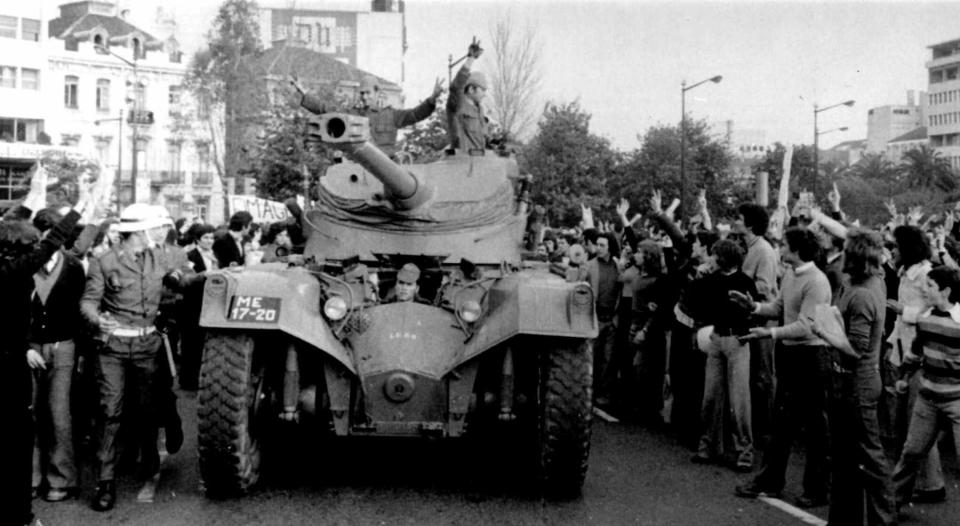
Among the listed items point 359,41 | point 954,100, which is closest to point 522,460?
point 359,41

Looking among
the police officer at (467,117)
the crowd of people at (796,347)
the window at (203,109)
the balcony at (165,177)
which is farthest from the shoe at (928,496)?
the balcony at (165,177)

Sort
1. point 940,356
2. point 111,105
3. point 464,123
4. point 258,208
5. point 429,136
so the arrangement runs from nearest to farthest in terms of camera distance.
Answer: point 940,356 → point 464,123 → point 258,208 → point 429,136 → point 111,105

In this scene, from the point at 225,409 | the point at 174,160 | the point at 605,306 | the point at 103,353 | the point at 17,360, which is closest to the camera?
the point at 17,360

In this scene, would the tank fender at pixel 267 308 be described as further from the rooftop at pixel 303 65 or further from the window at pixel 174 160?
the window at pixel 174 160

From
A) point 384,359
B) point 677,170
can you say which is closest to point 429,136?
point 677,170

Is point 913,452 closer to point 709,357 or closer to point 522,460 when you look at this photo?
point 709,357

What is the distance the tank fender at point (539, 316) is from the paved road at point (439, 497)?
106 centimetres

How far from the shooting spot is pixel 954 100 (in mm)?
83312

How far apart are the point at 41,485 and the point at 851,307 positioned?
5508mm

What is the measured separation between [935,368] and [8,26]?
183 feet

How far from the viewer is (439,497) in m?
7.89

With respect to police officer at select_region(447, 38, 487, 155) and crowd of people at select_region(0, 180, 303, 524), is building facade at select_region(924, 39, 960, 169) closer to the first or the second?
police officer at select_region(447, 38, 487, 155)

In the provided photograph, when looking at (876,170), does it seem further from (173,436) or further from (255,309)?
(255,309)

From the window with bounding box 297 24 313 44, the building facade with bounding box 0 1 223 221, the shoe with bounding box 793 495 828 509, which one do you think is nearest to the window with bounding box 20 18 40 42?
the building facade with bounding box 0 1 223 221
